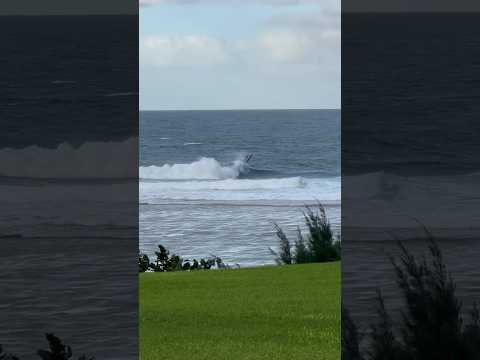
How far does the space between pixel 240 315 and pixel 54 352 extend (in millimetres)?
5796

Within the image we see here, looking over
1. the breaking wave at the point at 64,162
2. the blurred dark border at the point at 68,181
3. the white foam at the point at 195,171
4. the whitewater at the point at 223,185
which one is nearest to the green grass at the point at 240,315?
the blurred dark border at the point at 68,181

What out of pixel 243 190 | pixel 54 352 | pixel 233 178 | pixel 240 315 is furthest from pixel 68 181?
pixel 233 178

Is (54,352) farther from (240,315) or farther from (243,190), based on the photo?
(243,190)

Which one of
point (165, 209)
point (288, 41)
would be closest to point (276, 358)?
point (165, 209)

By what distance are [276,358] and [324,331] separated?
1073 millimetres

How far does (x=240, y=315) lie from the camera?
9.55 m

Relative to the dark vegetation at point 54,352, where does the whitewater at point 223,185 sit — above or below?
above

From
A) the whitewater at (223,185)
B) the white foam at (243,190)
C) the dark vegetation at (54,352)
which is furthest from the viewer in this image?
the whitewater at (223,185)

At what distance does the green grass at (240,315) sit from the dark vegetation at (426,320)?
3664 millimetres

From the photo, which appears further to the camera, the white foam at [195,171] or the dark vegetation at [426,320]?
the white foam at [195,171]

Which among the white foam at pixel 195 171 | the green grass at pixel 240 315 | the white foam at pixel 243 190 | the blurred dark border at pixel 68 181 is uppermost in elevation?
the white foam at pixel 195 171

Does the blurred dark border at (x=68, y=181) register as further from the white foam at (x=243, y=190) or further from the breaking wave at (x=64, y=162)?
the white foam at (x=243, y=190)

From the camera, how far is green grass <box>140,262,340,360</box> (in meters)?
8.28

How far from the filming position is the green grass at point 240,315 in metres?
8.28
